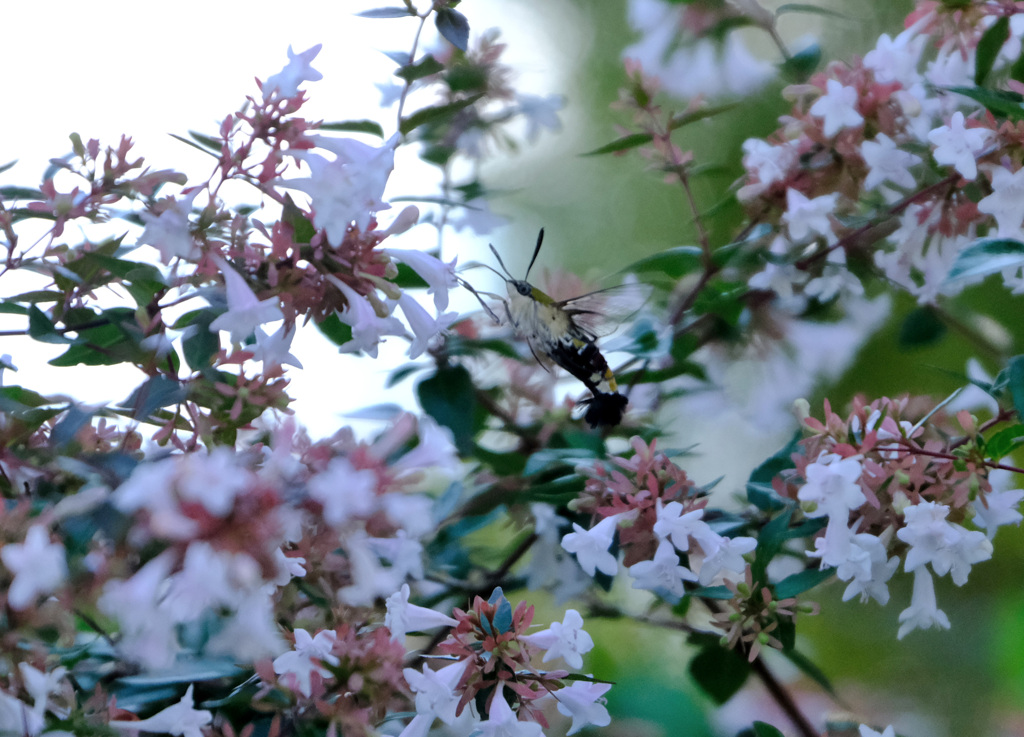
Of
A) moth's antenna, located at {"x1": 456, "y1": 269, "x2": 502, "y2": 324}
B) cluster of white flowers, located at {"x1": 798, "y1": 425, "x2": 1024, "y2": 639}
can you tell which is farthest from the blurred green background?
moth's antenna, located at {"x1": 456, "y1": 269, "x2": 502, "y2": 324}

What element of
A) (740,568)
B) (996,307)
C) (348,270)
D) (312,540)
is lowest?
(996,307)

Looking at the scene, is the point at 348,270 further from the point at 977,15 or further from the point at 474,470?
the point at 977,15

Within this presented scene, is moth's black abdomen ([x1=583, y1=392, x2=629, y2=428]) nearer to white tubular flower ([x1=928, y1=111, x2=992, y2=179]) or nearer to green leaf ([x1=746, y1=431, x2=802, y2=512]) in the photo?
green leaf ([x1=746, y1=431, x2=802, y2=512])

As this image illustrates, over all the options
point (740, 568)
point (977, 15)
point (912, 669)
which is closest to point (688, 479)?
point (740, 568)

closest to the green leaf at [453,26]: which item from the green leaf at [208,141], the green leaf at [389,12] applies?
the green leaf at [389,12]

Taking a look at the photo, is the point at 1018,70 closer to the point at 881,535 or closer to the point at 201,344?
the point at 881,535

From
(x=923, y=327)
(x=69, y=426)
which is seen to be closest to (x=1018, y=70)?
(x=923, y=327)
